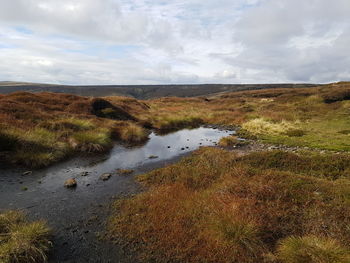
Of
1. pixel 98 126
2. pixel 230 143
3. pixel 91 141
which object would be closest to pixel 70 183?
pixel 91 141

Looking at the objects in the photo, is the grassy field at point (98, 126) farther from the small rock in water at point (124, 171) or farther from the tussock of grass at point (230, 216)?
the tussock of grass at point (230, 216)

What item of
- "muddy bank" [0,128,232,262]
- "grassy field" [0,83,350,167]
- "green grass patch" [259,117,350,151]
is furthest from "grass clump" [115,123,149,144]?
"green grass patch" [259,117,350,151]

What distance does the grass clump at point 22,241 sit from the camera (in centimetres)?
557

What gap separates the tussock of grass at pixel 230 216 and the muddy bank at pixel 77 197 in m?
0.75

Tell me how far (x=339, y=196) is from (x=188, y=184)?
620 centimetres

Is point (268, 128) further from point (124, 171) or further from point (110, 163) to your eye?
point (124, 171)

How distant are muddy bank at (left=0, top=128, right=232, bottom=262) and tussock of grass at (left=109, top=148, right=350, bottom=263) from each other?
752 millimetres

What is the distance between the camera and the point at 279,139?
74.1ft

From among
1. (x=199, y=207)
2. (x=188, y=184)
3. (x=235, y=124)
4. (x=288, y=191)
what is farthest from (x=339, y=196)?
(x=235, y=124)

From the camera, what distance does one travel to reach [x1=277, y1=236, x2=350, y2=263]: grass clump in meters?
5.18

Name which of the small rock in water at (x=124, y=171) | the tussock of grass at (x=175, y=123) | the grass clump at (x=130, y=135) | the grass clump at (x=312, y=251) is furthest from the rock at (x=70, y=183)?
the tussock of grass at (x=175, y=123)

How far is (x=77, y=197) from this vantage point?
998cm

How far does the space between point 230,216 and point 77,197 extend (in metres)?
6.93

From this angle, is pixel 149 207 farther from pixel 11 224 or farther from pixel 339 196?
pixel 339 196
